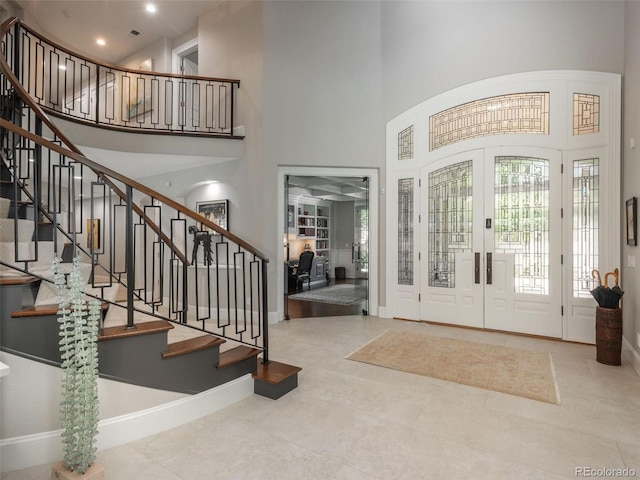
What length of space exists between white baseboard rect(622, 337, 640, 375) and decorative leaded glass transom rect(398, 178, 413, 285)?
2667 millimetres

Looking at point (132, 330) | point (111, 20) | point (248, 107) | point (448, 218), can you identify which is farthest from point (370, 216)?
point (111, 20)

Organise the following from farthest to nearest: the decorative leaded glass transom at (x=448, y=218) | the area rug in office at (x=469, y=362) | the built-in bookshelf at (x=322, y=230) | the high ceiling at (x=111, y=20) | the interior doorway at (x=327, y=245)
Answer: the built-in bookshelf at (x=322, y=230), the high ceiling at (x=111, y=20), the interior doorway at (x=327, y=245), the decorative leaded glass transom at (x=448, y=218), the area rug in office at (x=469, y=362)

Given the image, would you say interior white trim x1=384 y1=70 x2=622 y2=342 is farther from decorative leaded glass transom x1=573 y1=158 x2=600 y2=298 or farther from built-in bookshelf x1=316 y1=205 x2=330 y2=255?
built-in bookshelf x1=316 y1=205 x2=330 y2=255

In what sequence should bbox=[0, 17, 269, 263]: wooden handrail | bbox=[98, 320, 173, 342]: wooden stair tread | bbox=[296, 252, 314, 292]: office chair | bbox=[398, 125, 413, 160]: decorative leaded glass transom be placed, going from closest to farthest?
bbox=[0, 17, 269, 263]: wooden handrail < bbox=[98, 320, 173, 342]: wooden stair tread < bbox=[398, 125, 413, 160]: decorative leaded glass transom < bbox=[296, 252, 314, 292]: office chair

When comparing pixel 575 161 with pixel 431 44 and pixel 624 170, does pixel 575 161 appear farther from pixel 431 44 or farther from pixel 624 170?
pixel 431 44

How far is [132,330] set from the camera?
221 cm

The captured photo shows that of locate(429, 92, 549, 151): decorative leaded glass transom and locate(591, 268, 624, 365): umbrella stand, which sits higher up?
locate(429, 92, 549, 151): decorative leaded glass transom

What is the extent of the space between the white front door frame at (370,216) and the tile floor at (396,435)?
2322mm

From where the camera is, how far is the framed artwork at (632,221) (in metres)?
3.55

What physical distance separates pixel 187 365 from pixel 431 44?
562 cm

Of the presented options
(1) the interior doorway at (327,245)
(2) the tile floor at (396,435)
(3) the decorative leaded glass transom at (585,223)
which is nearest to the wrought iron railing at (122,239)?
(2) the tile floor at (396,435)

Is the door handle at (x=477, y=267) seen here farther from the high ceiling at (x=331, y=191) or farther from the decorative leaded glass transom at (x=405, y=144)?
the high ceiling at (x=331, y=191)

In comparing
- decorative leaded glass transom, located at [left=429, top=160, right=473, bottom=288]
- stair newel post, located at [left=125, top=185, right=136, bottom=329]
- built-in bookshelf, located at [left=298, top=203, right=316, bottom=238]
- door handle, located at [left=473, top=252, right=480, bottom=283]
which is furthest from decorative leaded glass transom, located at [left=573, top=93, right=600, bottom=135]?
built-in bookshelf, located at [left=298, top=203, right=316, bottom=238]

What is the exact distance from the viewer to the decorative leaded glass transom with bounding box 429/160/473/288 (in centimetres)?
510
